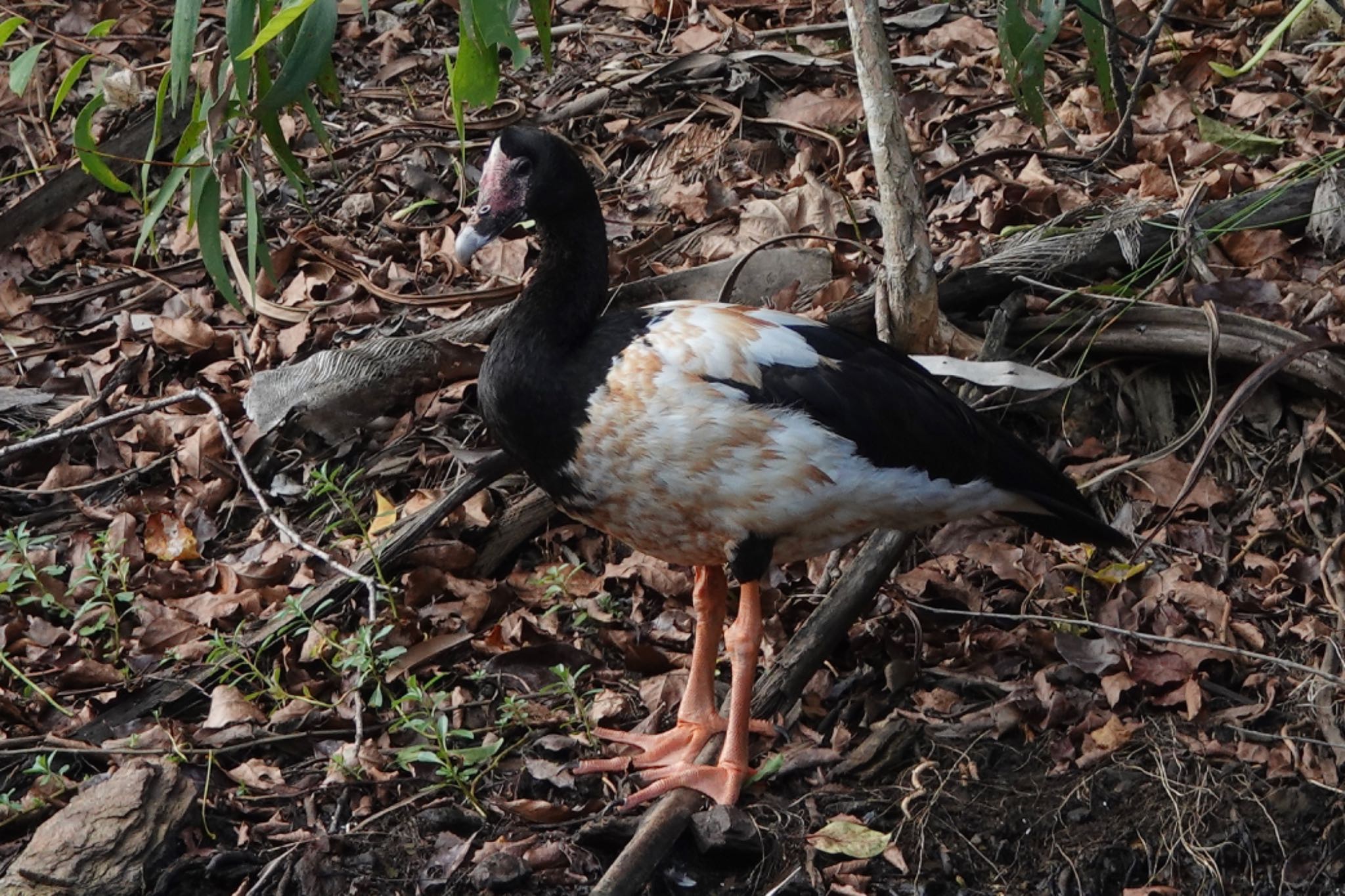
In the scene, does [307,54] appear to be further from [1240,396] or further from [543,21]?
[1240,396]

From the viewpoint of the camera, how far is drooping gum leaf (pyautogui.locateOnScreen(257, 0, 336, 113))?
3205mm

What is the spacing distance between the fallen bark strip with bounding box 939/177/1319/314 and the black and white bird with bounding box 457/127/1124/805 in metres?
0.87

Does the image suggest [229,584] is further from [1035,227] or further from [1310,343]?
[1310,343]

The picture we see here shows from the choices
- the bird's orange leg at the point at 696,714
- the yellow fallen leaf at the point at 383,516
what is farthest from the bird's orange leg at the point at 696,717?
the yellow fallen leaf at the point at 383,516

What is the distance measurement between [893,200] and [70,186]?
366cm

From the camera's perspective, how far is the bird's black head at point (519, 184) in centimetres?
377

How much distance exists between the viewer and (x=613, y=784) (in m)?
3.78

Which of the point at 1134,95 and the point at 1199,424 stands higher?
the point at 1134,95

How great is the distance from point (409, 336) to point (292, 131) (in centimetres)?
193

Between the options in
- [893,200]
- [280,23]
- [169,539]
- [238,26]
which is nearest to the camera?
[280,23]

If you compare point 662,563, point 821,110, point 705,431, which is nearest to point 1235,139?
point 821,110

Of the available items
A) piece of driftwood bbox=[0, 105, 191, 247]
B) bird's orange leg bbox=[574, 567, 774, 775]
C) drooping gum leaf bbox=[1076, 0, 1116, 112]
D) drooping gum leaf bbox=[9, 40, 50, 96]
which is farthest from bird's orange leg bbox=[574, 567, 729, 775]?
piece of driftwood bbox=[0, 105, 191, 247]

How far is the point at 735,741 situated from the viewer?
12.2ft

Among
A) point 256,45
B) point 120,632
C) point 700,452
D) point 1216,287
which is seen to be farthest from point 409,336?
point 1216,287
